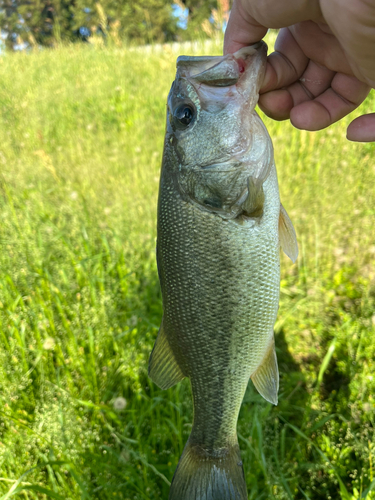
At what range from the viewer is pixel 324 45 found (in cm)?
163

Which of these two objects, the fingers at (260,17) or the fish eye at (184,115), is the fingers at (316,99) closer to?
the fingers at (260,17)

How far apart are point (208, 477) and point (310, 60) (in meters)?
1.92

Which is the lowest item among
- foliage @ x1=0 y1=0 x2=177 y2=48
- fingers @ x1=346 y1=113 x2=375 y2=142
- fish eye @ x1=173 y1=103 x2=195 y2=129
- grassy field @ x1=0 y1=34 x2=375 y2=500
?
grassy field @ x1=0 y1=34 x2=375 y2=500

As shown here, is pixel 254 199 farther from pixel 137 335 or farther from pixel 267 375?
pixel 137 335

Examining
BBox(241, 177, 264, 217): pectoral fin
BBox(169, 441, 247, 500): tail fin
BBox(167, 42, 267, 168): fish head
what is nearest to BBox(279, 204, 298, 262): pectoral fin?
BBox(241, 177, 264, 217): pectoral fin

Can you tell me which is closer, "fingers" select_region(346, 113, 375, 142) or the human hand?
the human hand

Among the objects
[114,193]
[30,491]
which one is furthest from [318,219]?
[30,491]

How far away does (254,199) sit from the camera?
124 centimetres

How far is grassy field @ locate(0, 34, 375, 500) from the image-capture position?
5.95 feet

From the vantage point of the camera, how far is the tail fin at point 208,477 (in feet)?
4.48

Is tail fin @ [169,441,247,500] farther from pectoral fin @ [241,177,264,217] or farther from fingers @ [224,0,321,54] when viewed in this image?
fingers @ [224,0,321,54]

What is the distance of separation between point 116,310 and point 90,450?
934 mm

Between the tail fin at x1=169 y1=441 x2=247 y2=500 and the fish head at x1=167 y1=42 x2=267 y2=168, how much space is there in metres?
1.12

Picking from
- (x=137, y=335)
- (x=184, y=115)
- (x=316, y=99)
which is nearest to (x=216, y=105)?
(x=184, y=115)
